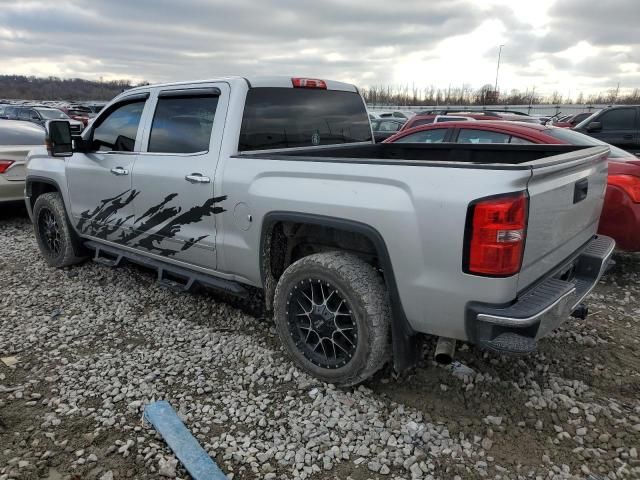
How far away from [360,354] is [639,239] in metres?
3.20

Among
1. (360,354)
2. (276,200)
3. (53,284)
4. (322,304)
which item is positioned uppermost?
(276,200)

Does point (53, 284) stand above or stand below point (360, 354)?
below

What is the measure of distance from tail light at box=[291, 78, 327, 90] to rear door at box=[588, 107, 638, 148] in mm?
8591

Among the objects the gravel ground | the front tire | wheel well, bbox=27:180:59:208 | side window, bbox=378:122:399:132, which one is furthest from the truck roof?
side window, bbox=378:122:399:132

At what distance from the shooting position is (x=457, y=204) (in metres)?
2.36

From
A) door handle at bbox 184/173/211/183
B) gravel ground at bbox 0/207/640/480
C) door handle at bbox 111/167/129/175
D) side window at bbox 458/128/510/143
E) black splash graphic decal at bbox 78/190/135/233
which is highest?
side window at bbox 458/128/510/143

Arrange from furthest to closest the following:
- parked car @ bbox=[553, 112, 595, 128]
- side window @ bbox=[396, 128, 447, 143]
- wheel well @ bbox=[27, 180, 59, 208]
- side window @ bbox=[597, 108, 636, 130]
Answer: parked car @ bbox=[553, 112, 595, 128] < side window @ bbox=[597, 108, 636, 130] < side window @ bbox=[396, 128, 447, 143] < wheel well @ bbox=[27, 180, 59, 208]

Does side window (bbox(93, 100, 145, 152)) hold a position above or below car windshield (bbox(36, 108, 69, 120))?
above

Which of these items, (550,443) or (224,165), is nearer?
(550,443)

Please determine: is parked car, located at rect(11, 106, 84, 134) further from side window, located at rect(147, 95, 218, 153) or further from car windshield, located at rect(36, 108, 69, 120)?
side window, located at rect(147, 95, 218, 153)

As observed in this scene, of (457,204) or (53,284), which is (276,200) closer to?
(457,204)

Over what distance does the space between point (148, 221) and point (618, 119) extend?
10.4 metres

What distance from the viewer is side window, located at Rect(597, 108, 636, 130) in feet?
34.4

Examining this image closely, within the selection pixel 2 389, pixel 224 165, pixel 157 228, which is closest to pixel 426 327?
pixel 224 165
